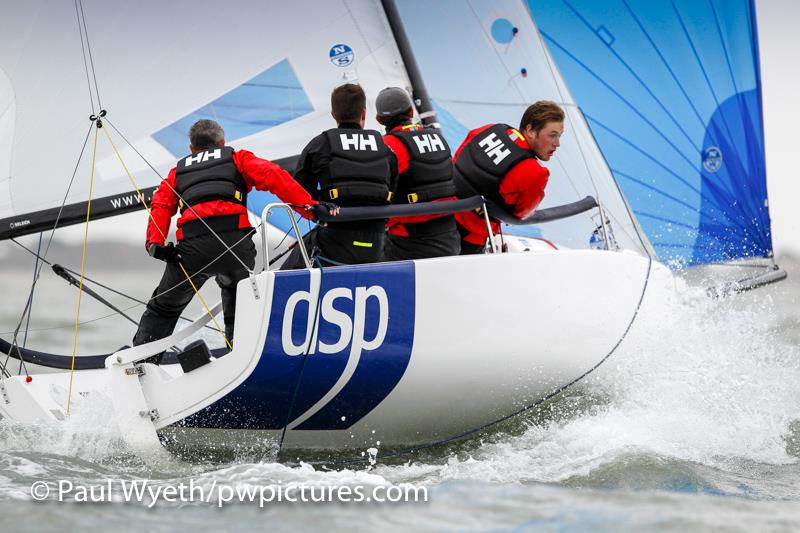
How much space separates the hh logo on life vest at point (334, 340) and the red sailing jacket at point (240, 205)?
329 mm

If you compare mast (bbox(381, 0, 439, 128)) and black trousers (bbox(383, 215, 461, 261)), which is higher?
mast (bbox(381, 0, 439, 128))

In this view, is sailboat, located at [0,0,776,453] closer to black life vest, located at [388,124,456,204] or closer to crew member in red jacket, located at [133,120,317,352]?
crew member in red jacket, located at [133,120,317,352]

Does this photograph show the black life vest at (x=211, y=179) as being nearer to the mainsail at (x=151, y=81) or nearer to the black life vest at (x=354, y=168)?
the black life vest at (x=354, y=168)

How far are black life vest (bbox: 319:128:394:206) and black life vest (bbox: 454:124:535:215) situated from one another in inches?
12.6

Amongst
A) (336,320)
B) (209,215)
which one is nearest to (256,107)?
(209,215)

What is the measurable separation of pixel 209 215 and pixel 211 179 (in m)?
0.11

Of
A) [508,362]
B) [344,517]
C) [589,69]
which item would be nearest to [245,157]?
[508,362]

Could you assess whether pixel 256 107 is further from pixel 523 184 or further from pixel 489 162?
pixel 523 184

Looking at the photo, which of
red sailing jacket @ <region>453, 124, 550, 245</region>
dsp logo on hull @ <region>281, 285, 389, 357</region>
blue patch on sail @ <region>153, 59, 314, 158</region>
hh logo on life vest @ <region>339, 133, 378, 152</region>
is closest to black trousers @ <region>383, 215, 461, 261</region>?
red sailing jacket @ <region>453, 124, 550, 245</region>

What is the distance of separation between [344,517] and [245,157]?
1457 millimetres

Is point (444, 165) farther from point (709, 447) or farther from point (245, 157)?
point (709, 447)

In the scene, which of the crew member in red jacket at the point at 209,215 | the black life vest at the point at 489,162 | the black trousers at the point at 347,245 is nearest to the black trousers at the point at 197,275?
the crew member in red jacket at the point at 209,215

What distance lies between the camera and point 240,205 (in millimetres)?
3078

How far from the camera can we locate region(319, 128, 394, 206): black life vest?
9.93 feet
